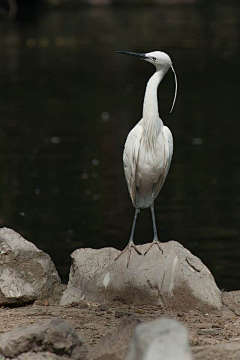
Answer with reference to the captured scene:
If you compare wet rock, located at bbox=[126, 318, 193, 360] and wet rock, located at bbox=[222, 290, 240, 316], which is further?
wet rock, located at bbox=[222, 290, 240, 316]

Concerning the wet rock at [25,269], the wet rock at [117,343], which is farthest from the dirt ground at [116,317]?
the wet rock at [117,343]

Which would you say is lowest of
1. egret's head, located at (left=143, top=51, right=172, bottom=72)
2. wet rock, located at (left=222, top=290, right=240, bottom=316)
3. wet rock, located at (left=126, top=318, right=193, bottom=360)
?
wet rock, located at (left=222, top=290, right=240, bottom=316)

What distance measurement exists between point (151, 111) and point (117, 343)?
235cm

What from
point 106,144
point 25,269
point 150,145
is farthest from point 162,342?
point 106,144

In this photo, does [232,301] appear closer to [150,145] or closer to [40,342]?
[150,145]

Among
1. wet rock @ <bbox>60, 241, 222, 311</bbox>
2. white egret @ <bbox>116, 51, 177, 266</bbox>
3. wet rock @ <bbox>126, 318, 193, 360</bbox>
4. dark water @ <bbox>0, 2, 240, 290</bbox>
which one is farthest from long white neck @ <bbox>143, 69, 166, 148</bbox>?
wet rock @ <bbox>126, 318, 193, 360</bbox>

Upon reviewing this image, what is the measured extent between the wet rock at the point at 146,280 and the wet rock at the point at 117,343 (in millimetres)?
1595

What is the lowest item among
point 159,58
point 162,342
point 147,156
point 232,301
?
point 232,301

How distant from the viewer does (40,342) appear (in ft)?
15.2

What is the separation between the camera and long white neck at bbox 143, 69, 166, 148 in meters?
6.56

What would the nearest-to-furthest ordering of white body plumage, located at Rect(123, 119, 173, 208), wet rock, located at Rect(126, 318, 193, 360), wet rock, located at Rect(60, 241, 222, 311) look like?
1. wet rock, located at Rect(126, 318, 193, 360)
2. wet rock, located at Rect(60, 241, 222, 311)
3. white body plumage, located at Rect(123, 119, 173, 208)

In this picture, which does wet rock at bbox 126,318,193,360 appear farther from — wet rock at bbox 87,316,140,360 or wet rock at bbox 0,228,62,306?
wet rock at bbox 0,228,62,306

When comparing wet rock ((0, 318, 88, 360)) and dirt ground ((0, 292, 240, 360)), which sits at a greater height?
wet rock ((0, 318, 88, 360))

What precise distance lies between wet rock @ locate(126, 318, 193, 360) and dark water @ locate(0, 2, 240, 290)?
4.95m
